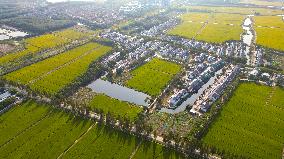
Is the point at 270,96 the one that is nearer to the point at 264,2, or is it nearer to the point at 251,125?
the point at 251,125

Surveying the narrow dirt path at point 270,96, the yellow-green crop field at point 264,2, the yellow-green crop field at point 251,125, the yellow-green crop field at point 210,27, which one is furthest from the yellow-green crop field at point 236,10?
the yellow-green crop field at point 251,125

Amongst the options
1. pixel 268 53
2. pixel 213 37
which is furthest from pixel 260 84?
pixel 213 37

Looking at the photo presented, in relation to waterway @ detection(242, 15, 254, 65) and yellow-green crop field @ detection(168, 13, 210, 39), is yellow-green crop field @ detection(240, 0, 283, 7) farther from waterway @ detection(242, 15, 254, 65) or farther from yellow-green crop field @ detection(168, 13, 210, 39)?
yellow-green crop field @ detection(168, 13, 210, 39)

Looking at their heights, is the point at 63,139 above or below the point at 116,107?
below

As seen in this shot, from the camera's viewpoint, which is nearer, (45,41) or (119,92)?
(119,92)

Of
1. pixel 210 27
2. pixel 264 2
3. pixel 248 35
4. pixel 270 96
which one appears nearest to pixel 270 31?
pixel 248 35

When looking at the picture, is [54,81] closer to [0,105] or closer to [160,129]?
[0,105]
